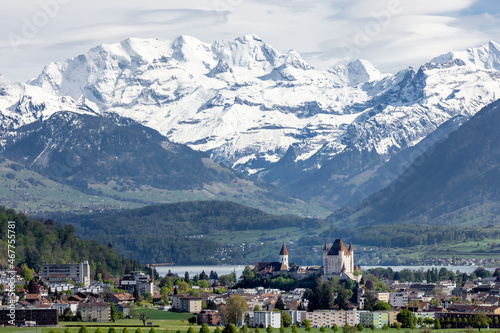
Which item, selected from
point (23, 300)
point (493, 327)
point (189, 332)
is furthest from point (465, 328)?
point (23, 300)

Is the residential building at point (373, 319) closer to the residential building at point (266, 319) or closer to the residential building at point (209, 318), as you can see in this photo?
the residential building at point (266, 319)

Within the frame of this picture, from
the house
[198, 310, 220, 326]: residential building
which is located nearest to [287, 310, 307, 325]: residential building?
[198, 310, 220, 326]: residential building

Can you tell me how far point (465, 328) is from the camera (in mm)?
194125

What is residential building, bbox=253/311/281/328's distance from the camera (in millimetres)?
190375

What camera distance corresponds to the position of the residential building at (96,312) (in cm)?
19125

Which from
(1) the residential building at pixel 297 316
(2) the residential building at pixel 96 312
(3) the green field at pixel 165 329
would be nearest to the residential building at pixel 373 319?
(3) the green field at pixel 165 329

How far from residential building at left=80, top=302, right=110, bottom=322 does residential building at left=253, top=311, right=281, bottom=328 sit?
2106 centimetres

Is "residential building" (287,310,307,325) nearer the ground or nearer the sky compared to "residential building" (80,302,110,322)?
nearer the ground

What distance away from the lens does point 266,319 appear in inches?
7515

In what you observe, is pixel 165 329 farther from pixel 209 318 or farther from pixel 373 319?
pixel 373 319

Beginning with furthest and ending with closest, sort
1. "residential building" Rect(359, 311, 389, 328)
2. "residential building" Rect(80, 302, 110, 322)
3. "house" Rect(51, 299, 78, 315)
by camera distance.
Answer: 1. "residential building" Rect(359, 311, 389, 328)
2. "house" Rect(51, 299, 78, 315)
3. "residential building" Rect(80, 302, 110, 322)

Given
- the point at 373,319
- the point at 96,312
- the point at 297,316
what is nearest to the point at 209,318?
the point at 297,316

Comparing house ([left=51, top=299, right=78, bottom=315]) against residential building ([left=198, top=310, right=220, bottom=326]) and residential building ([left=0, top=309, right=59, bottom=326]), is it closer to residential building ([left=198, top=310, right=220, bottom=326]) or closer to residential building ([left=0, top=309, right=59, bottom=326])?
residential building ([left=0, top=309, right=59, bottom=326])

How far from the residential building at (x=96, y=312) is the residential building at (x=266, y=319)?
21.1 meters
